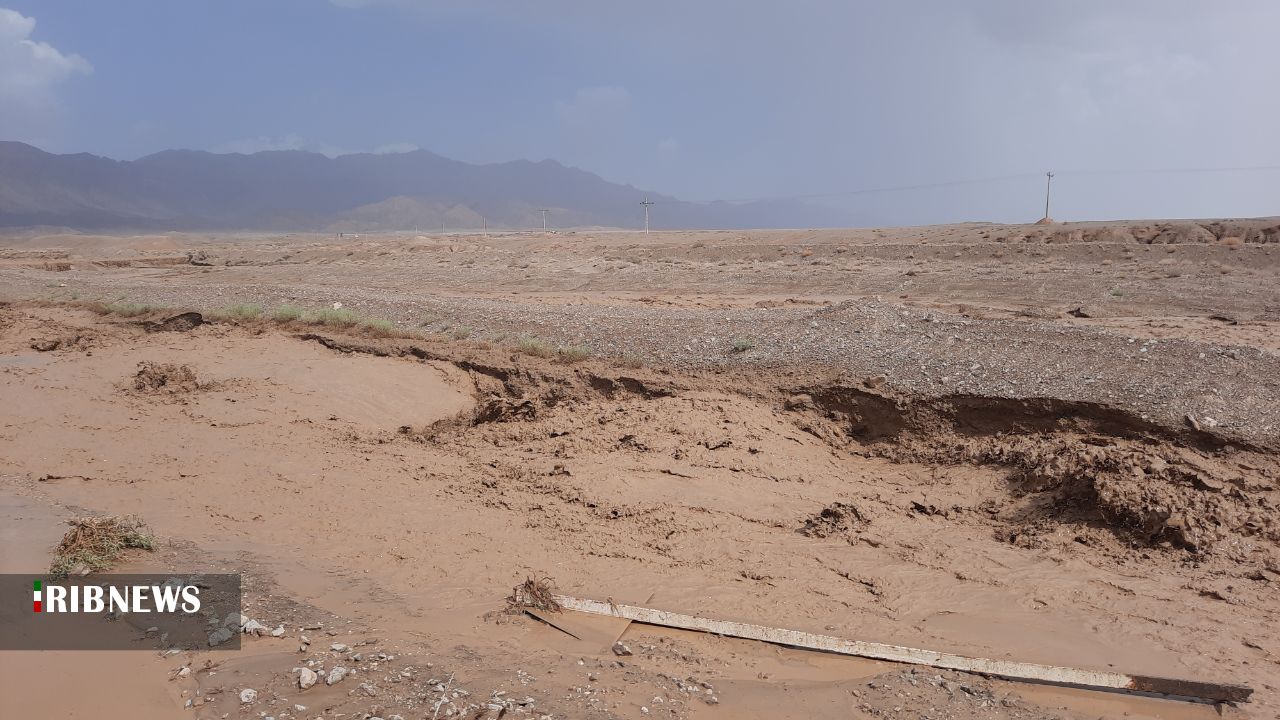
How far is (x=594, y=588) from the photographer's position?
5.57 m

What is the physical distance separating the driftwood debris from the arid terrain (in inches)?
3.0

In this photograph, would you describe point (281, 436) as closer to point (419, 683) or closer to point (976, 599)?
point (419, 683)

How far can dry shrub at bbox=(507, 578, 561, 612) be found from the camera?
5113mm

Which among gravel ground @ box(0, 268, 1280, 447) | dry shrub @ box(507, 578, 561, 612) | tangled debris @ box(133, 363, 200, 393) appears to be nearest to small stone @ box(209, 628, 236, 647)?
dry shrub @ box(507, 578, 561, 612)

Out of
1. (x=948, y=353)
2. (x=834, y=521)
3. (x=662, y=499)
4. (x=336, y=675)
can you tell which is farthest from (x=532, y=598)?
(x=948, y=353)

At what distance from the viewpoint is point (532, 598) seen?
16.9 feet

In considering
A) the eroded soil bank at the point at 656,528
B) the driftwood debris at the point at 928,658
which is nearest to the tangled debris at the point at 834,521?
the eroded soil bank at the point at 656,528

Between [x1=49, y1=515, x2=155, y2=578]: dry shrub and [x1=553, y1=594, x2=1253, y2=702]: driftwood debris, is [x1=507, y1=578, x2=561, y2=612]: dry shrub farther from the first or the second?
[x1=49, y1=515, x2=155, y2=578]: dry shrub

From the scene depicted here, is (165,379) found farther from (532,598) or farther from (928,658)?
(928,658)

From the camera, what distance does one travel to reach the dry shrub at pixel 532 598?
5113 mm

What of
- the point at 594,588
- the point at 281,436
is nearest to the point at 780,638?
the point at 594,588

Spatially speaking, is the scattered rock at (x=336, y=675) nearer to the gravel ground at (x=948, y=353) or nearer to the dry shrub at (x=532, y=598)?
the dry shrub at (x=532, y=598)

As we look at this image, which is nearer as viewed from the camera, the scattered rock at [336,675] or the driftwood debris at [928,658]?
the scattered rock at [336,675]

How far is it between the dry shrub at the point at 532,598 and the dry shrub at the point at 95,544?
9.15ft
